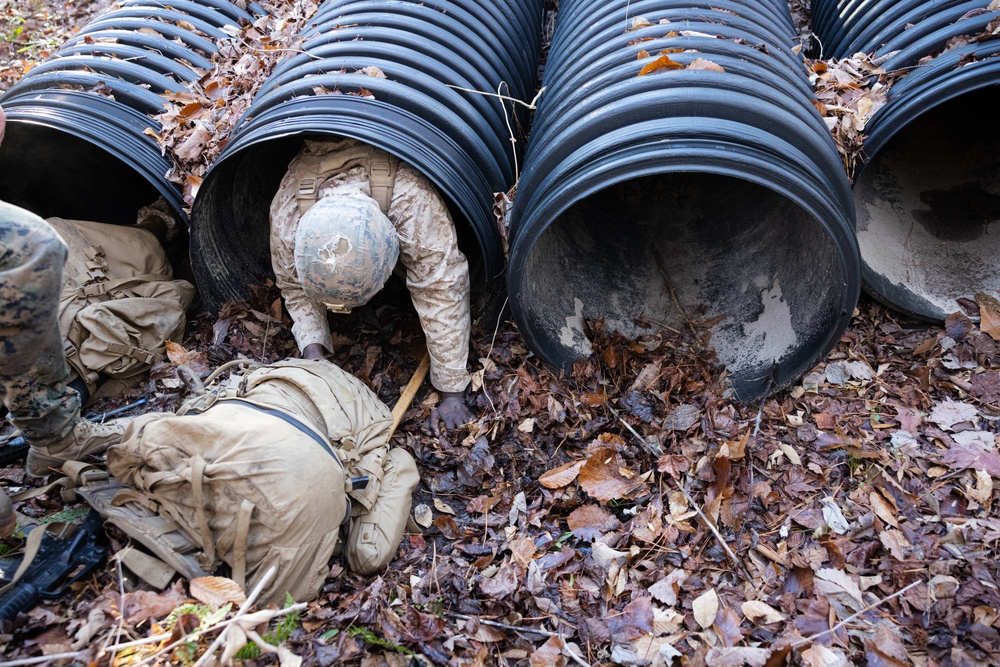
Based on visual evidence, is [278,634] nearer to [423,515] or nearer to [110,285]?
[423,515]

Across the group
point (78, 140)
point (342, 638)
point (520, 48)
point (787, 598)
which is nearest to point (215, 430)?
point (342, 638)

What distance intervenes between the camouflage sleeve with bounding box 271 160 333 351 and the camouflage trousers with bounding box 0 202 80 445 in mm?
1193

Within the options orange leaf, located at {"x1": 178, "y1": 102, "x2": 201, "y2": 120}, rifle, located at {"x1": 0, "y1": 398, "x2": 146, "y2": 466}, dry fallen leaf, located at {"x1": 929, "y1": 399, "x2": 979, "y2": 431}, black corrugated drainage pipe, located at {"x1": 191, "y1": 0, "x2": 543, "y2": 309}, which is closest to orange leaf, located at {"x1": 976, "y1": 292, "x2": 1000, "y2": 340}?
dry fallen leaf, located at {"x1": 929, "y1": 399, "x2": 979, "y2": 431}

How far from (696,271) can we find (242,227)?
3.14 metres

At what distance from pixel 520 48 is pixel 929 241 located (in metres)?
3.35

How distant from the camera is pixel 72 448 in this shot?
339 cm

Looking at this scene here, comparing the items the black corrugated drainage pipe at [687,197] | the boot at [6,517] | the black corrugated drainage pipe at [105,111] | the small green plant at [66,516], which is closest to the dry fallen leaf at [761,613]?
the black corrugated drainage pipe at [687,197]

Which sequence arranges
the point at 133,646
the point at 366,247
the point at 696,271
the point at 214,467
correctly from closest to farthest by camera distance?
the point at 133,646
the point at 214,467
the point at 366,247
the point at 696,271

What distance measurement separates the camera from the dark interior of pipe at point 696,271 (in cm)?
392

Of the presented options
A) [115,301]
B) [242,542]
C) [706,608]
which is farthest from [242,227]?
[706,608]

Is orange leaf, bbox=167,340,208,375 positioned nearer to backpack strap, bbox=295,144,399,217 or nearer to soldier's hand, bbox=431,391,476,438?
backpack strap, bbox=295,144,399,217

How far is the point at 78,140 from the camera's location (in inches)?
193

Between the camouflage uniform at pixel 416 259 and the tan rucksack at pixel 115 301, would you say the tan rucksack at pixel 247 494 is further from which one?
the tan rucksack at pixel 115 301

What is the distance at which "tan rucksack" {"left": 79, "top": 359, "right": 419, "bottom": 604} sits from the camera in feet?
9.04
